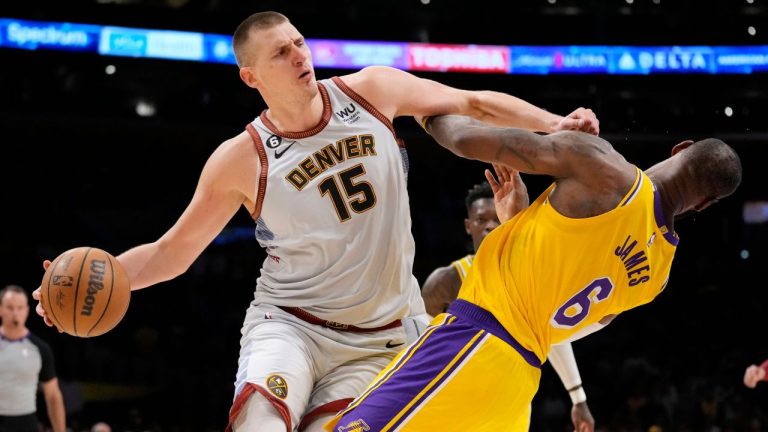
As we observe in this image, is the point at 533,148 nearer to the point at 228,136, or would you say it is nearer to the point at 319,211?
the point at 319,211

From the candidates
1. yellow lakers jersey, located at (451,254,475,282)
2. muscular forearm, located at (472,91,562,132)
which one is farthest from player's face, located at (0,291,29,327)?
muscular forearm, located at (472,91,562,132)

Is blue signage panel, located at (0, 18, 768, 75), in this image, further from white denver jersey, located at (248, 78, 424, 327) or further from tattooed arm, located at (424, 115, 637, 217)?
tattooed arm, located at (424, 115, 637, 217)

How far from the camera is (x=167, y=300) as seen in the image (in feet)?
50.6

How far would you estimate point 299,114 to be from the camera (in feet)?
12.9

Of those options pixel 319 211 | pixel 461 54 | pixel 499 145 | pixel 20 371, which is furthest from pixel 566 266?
pixel 461 54

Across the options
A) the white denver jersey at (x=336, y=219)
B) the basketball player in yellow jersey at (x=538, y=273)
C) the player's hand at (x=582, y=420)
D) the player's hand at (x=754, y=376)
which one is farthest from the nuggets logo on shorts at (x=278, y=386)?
the player's hand at (x=754, y=376)

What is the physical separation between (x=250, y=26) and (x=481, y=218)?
268cm

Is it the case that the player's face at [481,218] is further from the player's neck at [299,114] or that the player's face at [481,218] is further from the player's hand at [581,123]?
the player's hand at [581,123]

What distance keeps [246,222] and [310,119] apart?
13623 millimetres

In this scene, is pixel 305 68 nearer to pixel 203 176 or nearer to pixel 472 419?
pixel 203 176

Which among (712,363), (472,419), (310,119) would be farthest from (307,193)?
(712,363)

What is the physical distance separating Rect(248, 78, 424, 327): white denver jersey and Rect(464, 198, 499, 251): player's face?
7.39 ft

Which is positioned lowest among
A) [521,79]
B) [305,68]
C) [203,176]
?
[521,79]

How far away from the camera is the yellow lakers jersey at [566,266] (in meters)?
3.29
